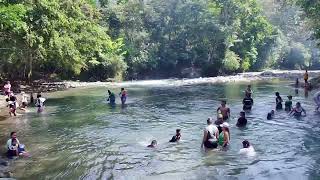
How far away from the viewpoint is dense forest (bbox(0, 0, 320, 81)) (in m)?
39.0

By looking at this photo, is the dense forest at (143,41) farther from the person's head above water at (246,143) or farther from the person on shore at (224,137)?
the person's head above water at (246,143)

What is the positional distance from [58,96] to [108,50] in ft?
54.8

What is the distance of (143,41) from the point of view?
6094 centimetres

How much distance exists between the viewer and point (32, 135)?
21.1m

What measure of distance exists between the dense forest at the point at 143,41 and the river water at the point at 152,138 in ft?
29.6

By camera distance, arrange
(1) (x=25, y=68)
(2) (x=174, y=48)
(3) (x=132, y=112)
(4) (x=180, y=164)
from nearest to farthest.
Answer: (4) (x=180, y=164) → (3) (x=132, y=112) → (1) (x=25, y=68) → (2) (x=174, y=48)

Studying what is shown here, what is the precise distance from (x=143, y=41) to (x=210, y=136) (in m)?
44.6

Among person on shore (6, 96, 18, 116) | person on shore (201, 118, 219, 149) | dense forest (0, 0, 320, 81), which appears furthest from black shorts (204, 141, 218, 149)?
dense forest (0, 0, 320, 81)

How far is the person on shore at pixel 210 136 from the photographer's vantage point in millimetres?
17344

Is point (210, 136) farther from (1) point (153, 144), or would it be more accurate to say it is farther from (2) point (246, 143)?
(1) point (153, 144)

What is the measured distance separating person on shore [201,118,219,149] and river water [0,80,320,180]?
402 millimetres

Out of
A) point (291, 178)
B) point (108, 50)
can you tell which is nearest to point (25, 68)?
point (108, 50)

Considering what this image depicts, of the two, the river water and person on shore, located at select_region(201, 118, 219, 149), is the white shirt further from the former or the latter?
the river water

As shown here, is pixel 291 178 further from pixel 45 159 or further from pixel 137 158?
pixel 45 159
